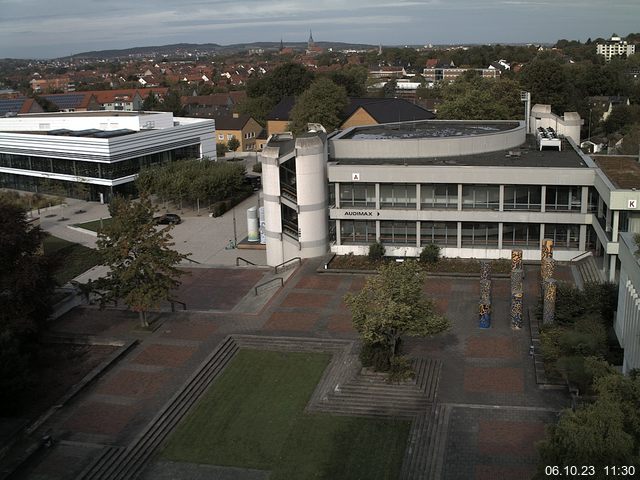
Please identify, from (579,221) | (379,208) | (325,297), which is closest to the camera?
Answer: (325,297)

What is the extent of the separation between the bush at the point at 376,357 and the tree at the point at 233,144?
71430 millimetres

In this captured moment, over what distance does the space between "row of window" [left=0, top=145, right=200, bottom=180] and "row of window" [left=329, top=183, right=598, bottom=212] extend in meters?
30.0

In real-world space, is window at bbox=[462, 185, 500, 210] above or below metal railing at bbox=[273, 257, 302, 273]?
above

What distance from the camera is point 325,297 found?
117ft

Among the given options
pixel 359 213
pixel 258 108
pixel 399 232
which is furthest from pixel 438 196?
pixel 258 108

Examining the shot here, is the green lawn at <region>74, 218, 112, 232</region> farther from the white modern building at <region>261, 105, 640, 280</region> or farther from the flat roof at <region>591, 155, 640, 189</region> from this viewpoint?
the flat roof at <region>591, 155, 640, 189</region>

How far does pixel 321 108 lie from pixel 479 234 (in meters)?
43.8

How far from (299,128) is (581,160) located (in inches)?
1676

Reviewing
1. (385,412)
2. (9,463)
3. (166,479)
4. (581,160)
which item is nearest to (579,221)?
(581,160)

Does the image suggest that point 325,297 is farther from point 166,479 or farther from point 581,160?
point 581,160

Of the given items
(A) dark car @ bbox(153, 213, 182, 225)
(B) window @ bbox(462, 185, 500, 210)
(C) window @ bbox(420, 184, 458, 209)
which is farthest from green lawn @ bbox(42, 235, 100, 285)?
(B) window @ bbox(462, 185, 500, 210)

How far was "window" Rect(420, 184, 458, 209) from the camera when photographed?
135 ft

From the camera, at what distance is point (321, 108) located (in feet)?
268

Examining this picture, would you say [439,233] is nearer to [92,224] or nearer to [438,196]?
[438,196]
